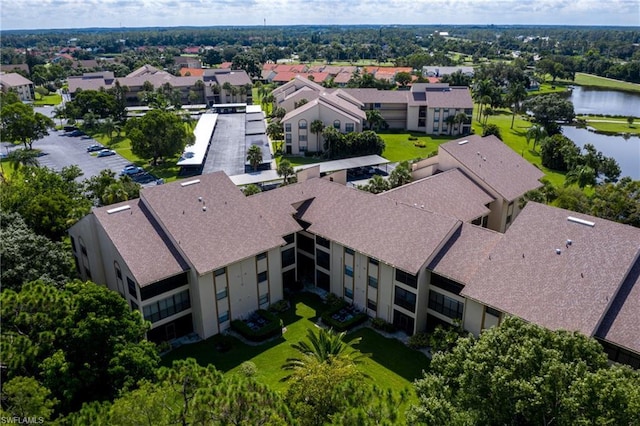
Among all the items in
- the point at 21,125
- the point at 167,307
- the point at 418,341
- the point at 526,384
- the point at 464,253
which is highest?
the point at 526,384

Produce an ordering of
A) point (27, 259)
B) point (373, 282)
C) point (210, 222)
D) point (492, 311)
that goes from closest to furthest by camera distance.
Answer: point (492, 311), point (27, 259), point (210, 222), point (373, 282)

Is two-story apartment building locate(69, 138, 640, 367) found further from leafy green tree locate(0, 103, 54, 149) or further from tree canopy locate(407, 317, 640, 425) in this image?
leafy green tree locate(0, 103, 54, 149)

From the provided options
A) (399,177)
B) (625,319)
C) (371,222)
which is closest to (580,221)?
(625,319)

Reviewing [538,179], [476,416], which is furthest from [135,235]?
[538,179]

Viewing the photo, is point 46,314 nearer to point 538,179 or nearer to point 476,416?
point 476,416

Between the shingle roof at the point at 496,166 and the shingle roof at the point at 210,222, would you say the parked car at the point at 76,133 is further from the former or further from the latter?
the shingle roof at the point at 496,166

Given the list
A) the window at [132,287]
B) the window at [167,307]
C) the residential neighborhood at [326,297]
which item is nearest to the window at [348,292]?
the residential neighborhood at [326,297]

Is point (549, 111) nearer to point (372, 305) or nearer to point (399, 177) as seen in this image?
point (399, 177)
